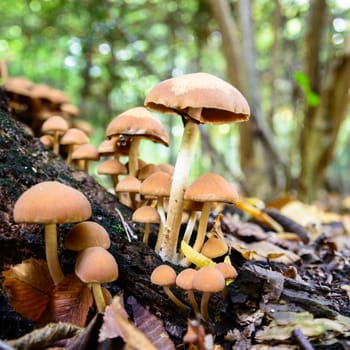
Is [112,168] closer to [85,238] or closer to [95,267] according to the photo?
[85,238]

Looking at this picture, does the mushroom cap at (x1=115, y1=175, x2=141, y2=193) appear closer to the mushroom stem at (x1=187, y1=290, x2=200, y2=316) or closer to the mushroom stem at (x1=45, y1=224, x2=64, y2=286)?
the mushroom stem at (x1=45, y1=224, x2=64, y2=286)

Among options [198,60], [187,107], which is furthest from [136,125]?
[198,60]

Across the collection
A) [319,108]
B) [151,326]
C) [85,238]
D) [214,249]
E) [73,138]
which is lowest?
[151,326]

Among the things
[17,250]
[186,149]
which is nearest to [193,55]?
[186,149]

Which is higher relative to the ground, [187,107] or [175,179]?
[187,107]

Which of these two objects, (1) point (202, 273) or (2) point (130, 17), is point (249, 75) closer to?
(2) point (130, 17)

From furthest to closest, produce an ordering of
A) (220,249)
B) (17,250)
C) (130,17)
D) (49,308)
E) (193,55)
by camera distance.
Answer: (193,55), (130,17), (220,249), (17,250), (49,308)

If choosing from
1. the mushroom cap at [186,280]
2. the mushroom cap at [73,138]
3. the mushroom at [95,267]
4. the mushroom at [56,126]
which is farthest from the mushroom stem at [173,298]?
the mushroom at [56,126]
